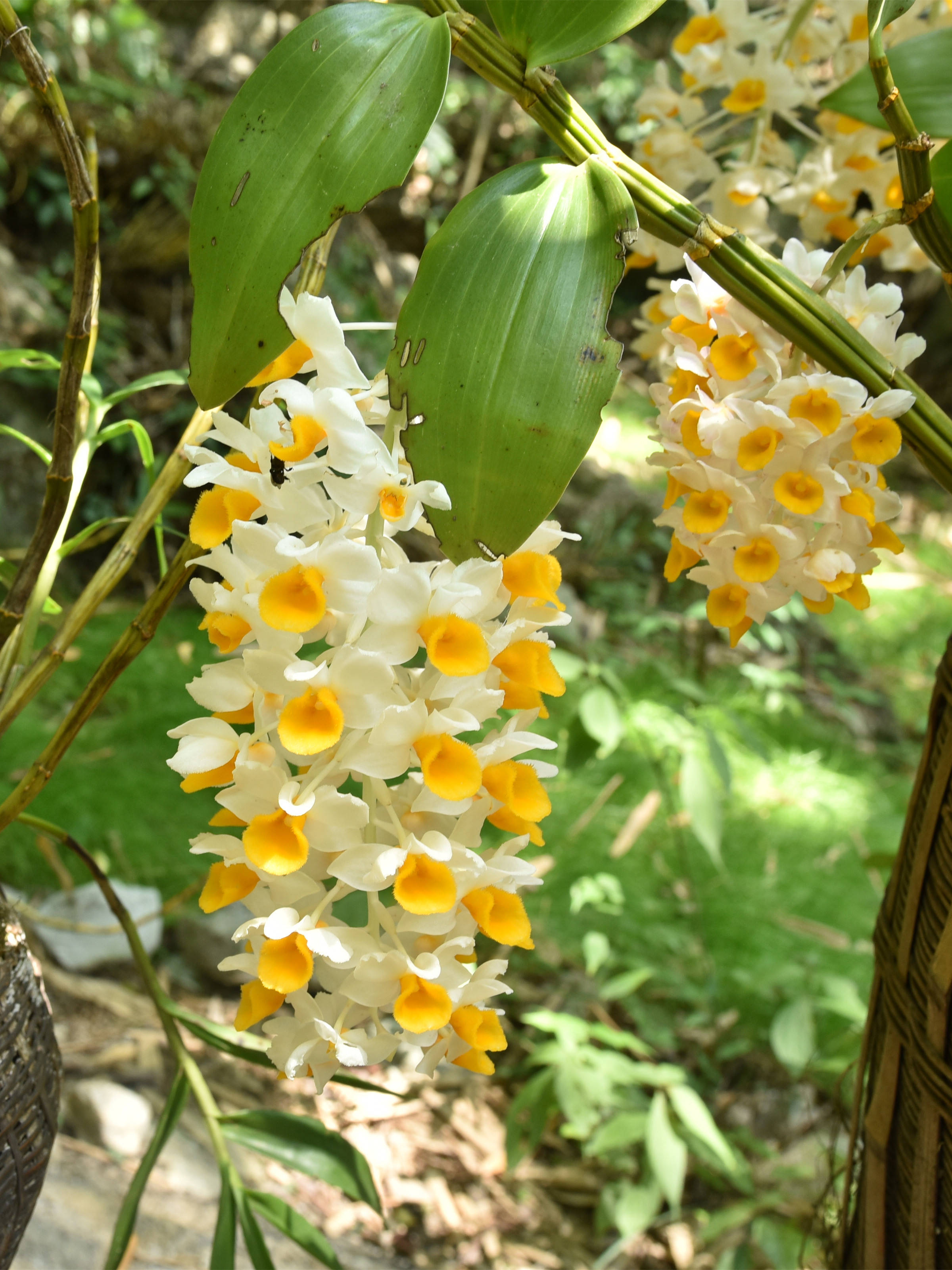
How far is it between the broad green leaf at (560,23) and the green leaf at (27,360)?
0.26 metres

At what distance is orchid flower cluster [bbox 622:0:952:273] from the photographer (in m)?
0.59

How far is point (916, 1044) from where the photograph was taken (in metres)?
0.47

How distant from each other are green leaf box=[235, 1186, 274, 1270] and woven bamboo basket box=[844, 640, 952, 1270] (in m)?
0.32

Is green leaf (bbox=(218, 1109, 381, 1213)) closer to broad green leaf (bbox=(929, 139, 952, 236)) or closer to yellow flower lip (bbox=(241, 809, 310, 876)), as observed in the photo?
yellow flower lip (bbox=(241, 809, 310, 876))

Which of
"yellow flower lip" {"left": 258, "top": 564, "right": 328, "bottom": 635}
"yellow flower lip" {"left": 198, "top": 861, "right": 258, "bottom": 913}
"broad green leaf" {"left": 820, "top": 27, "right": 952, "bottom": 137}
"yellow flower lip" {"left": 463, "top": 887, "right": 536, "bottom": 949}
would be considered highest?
"broad green leaf" {"left": 820, "top": 27, "right": 952, "bottom": 137}

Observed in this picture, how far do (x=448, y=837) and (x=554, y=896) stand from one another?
1353 mm

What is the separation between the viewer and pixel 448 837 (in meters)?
0.38

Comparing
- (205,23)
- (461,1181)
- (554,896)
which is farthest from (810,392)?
(205,23)

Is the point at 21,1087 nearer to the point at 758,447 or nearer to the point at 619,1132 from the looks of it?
the point at 758,447

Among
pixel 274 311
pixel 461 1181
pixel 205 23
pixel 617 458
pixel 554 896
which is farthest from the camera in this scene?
pixel 205 23

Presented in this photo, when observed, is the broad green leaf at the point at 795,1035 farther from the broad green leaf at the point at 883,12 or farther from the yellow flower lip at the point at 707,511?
the broad green leaf at the point at 883,12

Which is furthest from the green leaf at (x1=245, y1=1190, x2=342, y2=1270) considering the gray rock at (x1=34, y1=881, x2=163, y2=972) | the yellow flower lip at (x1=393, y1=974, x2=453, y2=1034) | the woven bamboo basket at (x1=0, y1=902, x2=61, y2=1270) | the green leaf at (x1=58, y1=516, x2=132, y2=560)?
the gray rock at (x1=34, y1=881, x2=163, y2=972)

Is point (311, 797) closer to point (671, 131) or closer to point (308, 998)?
point (308, 998)

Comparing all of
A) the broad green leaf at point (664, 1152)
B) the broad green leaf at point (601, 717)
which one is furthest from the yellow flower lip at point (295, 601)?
the broad green leaf at point (664, 1152)
